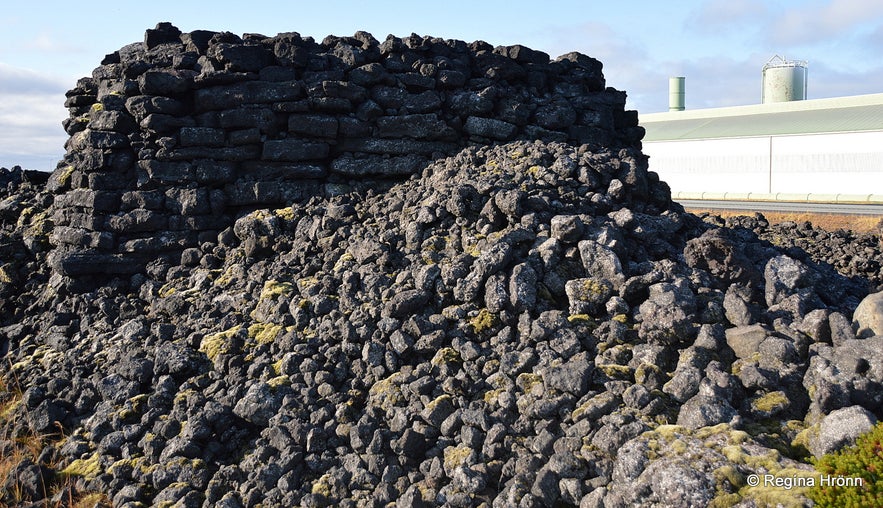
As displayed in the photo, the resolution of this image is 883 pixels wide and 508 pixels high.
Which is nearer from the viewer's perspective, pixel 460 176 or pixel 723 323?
pixel 723 323

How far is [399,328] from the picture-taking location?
6141 mm

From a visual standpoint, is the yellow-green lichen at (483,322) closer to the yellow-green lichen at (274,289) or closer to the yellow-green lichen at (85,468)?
the yellow-green lichen at (274,289)

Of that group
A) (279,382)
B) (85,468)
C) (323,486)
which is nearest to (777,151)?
(279,382)

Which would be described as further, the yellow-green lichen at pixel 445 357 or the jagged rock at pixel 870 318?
the yellow-green lichen at pixel 445 357

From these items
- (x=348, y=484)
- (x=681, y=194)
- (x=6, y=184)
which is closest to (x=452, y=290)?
(x=348, y=484)

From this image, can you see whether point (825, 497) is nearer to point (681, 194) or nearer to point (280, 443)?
point (280, 443)

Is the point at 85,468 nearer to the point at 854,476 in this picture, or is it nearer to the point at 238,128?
the point at 238,128

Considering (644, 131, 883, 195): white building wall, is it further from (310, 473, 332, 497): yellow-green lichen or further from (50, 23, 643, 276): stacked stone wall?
(310, 473, 332, 497): yellow-green lichen

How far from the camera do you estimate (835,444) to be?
4172 mm

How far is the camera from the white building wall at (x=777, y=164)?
30.5 metres

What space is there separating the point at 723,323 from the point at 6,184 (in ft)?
36.5

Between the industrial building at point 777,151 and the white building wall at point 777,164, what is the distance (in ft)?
0.12

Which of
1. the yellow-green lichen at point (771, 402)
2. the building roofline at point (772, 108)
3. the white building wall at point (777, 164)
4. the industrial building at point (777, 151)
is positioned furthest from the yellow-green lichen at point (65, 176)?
the building roofline at point (772, 108)

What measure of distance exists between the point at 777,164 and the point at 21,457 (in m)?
33.7
